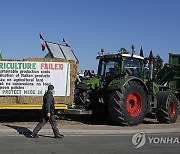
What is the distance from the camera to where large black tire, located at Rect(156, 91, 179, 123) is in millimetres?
15252

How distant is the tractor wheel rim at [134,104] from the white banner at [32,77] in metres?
2.36

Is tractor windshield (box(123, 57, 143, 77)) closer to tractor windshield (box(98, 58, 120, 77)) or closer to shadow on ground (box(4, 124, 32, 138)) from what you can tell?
tractor windshield (box(98, 58, 120, 77))

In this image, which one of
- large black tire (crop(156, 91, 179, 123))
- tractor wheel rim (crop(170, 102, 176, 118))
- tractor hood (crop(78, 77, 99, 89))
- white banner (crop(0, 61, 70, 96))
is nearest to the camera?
white banner (crop(0, 61, 70, 96))

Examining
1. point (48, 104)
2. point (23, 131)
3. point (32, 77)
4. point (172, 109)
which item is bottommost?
point (23, 131)

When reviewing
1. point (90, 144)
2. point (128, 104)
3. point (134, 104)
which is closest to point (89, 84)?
point (128, 104)

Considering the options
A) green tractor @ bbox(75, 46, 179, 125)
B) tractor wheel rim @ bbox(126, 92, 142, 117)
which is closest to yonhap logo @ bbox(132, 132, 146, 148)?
green tractor @ bbox(75, 46, 179, 125)

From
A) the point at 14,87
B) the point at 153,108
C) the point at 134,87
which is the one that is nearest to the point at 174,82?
the point at 153,108

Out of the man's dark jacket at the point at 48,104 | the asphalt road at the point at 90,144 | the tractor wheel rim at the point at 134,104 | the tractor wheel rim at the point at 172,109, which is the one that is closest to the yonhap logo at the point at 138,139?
the asphalt road at the point at 90,144

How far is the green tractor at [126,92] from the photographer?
13.8m

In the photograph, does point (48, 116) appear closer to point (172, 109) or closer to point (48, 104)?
point (48, 104)

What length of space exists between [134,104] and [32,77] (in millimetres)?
4035

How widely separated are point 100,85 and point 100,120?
1.82m

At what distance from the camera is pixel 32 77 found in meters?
13.6

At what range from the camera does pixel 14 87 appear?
13484 mm
